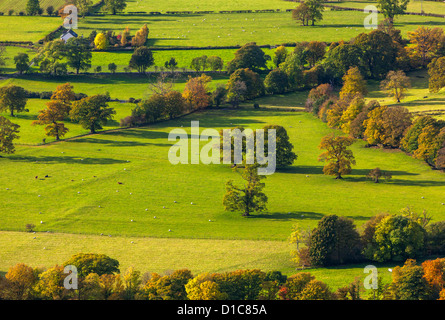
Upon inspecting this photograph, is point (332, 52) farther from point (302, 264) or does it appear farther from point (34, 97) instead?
point (302, 264)

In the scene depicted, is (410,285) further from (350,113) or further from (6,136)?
(6,136)

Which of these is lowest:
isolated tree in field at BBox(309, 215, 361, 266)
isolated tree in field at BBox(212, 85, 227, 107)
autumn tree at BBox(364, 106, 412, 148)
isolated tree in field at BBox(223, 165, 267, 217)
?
isolated tree in field at BBox(309, 215, 361, 266)

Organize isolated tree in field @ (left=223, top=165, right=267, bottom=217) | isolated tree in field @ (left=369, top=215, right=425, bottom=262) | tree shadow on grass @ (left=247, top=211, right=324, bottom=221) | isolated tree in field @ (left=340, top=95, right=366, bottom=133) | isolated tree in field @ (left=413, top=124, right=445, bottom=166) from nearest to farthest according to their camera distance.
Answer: isolated tree in field @ (left=369, top=215, right=425, bottom=262)
tree shadow on grass @ (left=247, top=211, right=324, bottom=221)
isolated tree in field @ (left=223, top=165, right=267, bottom=217)
isolated tree in field @ (left=413, top=124, right=445, bottom=166)
isolated tree in field @ (left=340, top=95, right=366, bottom=133)

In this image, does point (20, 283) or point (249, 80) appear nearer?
point (20, 283)

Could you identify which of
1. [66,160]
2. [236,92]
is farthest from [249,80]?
[66,160]

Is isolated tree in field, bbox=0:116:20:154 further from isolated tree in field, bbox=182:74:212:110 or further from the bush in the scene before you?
the bush

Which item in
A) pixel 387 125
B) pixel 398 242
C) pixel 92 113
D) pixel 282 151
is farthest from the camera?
pixel 92 113

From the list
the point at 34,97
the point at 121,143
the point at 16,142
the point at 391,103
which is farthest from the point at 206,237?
the point at 34,97

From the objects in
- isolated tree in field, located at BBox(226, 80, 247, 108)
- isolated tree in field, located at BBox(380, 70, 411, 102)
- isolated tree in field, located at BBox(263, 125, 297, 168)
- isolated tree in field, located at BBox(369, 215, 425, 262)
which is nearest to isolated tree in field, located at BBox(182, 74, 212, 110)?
isolated tree in field, located at BBox(226, 80, 247, 108)
